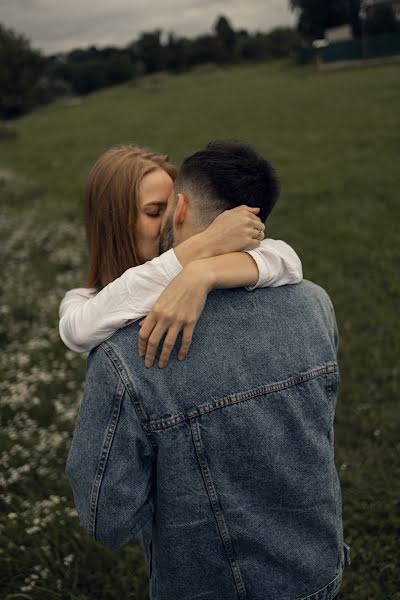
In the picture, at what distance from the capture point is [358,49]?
147 ft

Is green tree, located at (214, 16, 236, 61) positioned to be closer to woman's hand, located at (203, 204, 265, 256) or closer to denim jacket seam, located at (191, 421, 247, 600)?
woman's hand, located at (203, 204, 265, 256)

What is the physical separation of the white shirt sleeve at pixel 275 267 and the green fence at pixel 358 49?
47.7 m

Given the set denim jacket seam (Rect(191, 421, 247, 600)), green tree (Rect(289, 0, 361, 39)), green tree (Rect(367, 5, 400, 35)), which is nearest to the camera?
denim jacket seam (Rect(191, 421, 247, 600))

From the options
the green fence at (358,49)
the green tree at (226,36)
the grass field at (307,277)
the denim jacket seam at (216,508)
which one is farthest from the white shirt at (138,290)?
the green tree at (226,36)

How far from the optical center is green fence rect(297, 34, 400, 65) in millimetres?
43625

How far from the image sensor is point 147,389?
1.60 metres

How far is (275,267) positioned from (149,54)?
73853mm

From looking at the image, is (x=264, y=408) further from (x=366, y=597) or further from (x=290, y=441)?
(x=366, y=597)

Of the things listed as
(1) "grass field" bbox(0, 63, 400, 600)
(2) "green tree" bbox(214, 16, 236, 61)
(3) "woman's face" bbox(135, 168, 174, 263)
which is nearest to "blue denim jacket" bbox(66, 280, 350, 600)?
(3) "woman's face" bbox(135, 168, 174, 263)

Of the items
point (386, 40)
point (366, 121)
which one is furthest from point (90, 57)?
point (366, 121)

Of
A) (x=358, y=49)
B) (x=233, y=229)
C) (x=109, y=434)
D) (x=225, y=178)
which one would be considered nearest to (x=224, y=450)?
(x=109, y=434)

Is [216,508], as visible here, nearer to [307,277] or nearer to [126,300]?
[126,300]

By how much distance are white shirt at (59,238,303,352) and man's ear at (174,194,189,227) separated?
0.11m

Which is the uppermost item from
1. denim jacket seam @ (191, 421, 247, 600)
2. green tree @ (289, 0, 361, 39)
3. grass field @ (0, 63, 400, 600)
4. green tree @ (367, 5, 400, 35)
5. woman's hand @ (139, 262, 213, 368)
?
green tree @ (289, 0, 361, 39)
